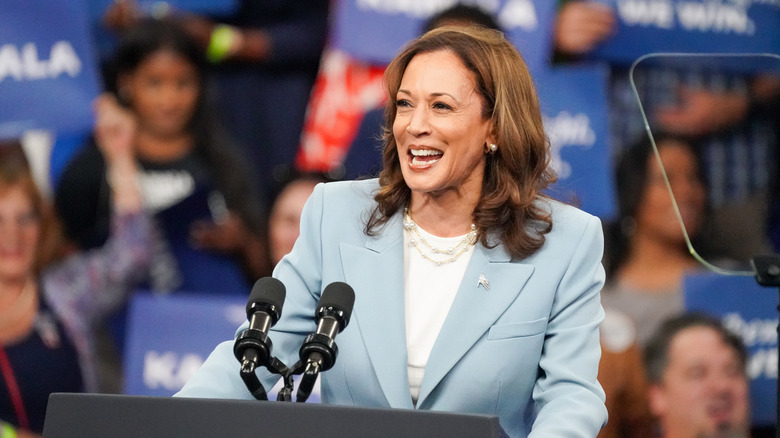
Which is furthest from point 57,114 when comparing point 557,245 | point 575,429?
point 575,429

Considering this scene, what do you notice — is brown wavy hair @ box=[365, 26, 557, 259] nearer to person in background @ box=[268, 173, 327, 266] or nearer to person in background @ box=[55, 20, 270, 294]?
person in background @ box=[268, 173, 327, 266]

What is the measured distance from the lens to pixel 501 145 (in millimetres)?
2293

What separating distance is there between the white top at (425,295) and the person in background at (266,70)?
2442 millimetres

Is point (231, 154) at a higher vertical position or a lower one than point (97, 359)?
higher

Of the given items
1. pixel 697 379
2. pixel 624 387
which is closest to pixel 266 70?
pixel 624 387

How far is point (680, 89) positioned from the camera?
16.6 ft

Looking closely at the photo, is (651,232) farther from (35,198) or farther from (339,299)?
(339,299)

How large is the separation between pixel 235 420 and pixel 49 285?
324 centimetres

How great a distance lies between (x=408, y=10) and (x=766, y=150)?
2.07 m

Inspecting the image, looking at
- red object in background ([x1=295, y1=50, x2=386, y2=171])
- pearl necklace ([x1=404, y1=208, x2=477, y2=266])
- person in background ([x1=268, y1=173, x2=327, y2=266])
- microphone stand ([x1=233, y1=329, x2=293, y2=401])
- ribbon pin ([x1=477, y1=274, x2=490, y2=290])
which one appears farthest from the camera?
red object in background ([x1=295, y1=50, x2=386, y2=171])

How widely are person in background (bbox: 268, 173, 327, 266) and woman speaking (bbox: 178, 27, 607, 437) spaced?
222 cm

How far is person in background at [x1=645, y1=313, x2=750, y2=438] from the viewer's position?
476cm

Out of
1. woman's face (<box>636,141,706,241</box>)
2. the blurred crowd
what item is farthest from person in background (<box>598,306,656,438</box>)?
woman's face (<box>636,141,706,241</box>)

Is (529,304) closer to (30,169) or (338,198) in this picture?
(338,198)
